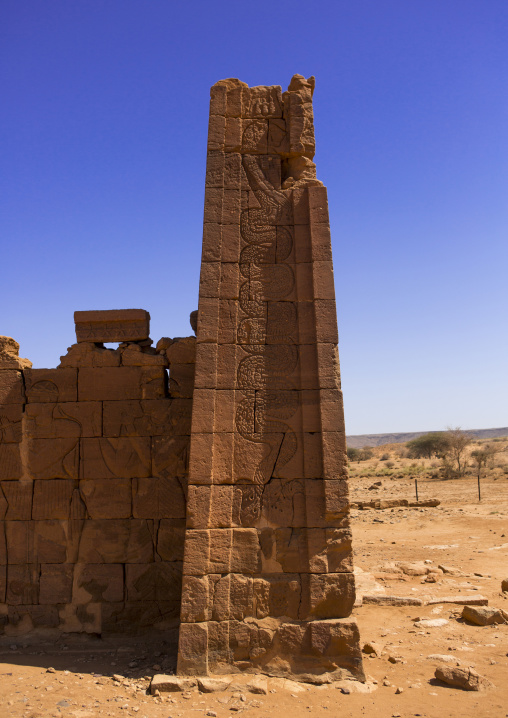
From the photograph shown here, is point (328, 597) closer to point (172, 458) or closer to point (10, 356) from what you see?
point (172, 458)

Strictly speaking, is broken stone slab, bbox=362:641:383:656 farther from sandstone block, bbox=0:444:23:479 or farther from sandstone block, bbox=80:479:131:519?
sandstone block, bbox=0:444:23:479

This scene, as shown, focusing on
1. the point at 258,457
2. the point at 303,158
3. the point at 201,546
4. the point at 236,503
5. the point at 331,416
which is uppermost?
the point at 303,158

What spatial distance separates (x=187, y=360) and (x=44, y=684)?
3620 millimetres

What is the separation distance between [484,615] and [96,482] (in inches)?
193

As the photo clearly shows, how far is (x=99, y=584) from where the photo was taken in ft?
22.0

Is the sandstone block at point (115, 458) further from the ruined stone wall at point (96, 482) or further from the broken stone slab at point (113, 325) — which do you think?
the broken stone slab at point (113, 325)

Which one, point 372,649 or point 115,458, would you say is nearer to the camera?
point 372,649

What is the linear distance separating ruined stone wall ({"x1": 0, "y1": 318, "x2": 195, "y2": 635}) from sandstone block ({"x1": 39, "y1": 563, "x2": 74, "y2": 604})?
0.04 feet

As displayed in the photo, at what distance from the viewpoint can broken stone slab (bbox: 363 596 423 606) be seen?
765cm

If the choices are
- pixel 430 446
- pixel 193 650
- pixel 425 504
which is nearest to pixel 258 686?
pixel 193 650

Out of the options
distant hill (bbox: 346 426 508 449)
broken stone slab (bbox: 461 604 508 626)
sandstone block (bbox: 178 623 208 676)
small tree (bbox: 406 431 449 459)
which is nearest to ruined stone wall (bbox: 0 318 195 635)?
sandstone block (bbox: 178 623 208 676)

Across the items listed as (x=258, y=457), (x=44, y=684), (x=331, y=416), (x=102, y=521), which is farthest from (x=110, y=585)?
(x=331, y=416)

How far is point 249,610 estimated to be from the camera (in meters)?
5.26

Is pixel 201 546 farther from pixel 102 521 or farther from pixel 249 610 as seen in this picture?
pixel 102 521
